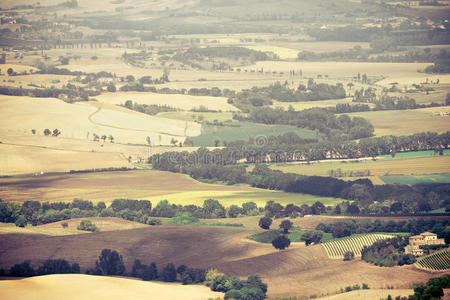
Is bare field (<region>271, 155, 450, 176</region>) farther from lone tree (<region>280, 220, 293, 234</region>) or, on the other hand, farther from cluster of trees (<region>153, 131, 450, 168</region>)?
lone tree (<region>280, 220, 293, 234</region>)

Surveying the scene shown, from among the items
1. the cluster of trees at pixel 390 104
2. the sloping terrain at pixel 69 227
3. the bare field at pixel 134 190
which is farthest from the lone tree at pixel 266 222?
the cluster of trees at pixel 390 104

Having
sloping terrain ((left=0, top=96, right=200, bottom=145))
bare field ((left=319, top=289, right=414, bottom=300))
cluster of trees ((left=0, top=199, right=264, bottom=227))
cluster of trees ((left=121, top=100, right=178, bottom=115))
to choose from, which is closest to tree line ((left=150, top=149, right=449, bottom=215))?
cluster of trees ((left=0, top=199, right=264, bottom=227))

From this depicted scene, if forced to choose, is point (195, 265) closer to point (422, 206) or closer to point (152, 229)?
point (152, 229)

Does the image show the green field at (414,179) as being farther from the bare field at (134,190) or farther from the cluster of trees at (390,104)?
the cluster of trees at (390,104)

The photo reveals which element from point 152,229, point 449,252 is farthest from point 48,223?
point 449,252

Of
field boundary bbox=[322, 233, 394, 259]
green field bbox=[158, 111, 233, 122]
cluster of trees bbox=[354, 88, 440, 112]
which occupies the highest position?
field boundary bbox=[322, 233, 394, 259]
